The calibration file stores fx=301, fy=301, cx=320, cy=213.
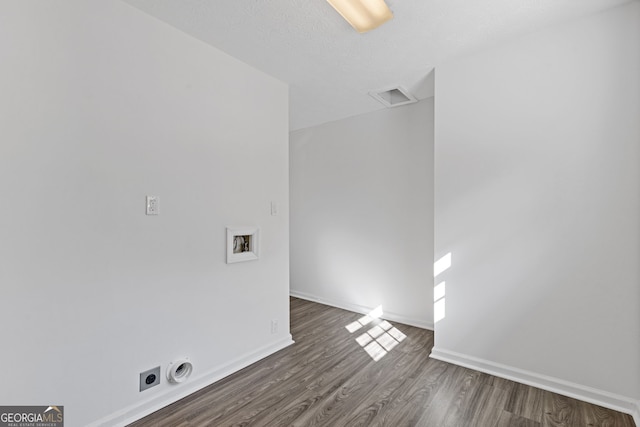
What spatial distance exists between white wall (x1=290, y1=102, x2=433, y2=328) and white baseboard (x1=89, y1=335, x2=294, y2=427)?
1.43m

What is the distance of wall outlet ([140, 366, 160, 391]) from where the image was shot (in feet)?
6.18

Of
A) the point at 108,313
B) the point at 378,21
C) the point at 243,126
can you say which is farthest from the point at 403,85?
the point at 108,313

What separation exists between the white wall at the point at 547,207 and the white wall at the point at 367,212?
0.74 m

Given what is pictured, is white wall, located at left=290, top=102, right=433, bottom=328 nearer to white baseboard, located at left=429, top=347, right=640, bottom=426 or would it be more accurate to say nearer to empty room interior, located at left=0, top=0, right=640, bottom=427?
empty room interior, located at left=0, top=0, right=640, bottom=427

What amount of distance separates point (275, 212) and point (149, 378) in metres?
1.55

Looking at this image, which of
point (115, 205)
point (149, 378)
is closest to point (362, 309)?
point (149, 378)

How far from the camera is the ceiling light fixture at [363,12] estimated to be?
176cm

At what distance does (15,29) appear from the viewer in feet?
4.76

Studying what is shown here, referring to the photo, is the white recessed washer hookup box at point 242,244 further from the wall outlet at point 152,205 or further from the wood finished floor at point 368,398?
the wood finished floor at point 368,398

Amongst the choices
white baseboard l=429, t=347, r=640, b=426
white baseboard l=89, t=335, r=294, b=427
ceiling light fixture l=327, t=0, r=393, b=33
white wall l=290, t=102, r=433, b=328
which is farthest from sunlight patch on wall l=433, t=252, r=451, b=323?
ceiling light fixture l=327, t=0, r=393, b=33

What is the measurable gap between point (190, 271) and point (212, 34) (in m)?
1.69

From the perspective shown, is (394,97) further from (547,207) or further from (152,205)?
(152,205)

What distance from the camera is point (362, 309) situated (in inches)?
149

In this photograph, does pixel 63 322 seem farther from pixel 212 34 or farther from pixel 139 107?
pixel 212 34
